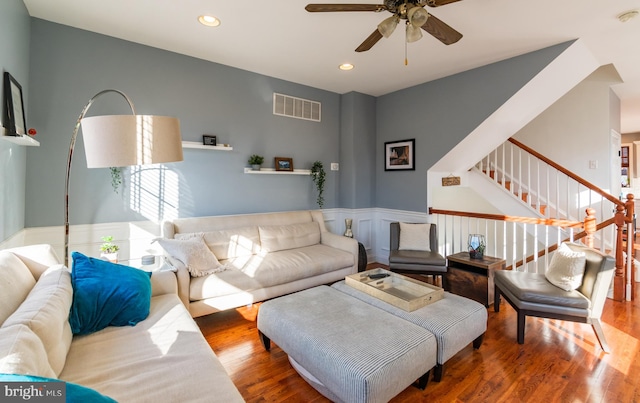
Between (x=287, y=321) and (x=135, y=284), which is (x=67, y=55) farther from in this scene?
(x=287, y=321)

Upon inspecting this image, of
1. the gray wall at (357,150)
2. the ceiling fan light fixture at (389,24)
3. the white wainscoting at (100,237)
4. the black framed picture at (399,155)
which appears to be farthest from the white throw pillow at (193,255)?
the black framed picture at (399,155)

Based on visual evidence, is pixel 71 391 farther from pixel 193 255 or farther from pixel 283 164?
pixel 283 164

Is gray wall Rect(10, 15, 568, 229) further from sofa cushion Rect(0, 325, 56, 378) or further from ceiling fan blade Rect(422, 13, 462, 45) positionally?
sofa cushion Rect(0, 325, 56, 378)

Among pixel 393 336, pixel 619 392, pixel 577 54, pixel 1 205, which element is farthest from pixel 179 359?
pixel 577 54

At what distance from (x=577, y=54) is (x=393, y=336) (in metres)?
3.37

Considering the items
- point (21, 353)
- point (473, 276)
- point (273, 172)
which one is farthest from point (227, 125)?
point (473, 276)

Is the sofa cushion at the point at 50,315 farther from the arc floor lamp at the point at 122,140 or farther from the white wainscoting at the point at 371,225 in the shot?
the white wainscoting at the point at 371,225

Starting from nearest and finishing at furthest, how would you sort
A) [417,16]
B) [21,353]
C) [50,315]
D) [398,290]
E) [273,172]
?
[21,353] → [50,315] → [417,16] → [398,290] → [273,172]

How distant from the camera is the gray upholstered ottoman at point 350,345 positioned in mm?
1461

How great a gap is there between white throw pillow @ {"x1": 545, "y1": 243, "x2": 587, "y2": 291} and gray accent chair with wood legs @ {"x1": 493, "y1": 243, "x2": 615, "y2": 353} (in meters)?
0.04

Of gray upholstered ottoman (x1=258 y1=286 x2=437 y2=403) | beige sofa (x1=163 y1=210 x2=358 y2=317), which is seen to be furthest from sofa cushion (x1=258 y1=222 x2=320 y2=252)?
gray upholstered ottoman (x1=258 y1=286 x2=437 y2=403)

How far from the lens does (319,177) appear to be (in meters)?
4.40

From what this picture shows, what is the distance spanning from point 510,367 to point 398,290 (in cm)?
86

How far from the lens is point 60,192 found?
2703mm
